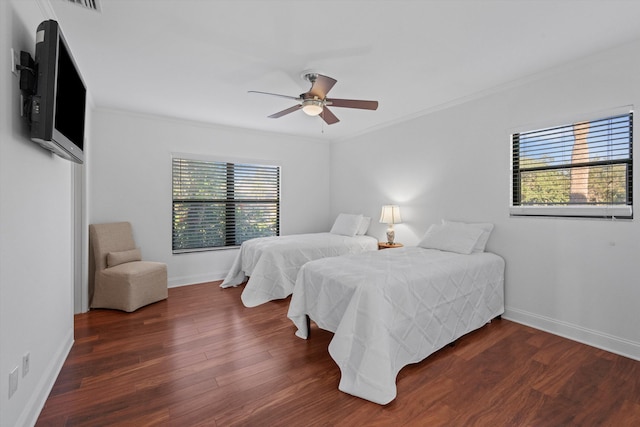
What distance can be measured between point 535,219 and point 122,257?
477cm

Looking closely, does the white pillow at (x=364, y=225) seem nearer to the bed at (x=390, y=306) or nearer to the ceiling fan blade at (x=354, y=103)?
the bed at (x=390, y=306)

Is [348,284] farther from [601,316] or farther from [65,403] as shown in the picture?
[601,316]

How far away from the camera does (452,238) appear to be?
11.0ft

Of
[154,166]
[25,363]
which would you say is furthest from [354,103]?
[154,166]

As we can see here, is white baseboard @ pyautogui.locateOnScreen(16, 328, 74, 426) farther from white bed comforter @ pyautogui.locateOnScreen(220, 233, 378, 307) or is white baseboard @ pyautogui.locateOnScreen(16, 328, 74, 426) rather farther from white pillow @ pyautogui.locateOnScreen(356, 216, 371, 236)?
white pillow @ pyautogui.locateOnScreen(356, 216, 371, 236)

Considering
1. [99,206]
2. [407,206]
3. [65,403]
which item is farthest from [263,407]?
[99,206]

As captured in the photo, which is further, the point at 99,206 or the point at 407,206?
the point at 407,206

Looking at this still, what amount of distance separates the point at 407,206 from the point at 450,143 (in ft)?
3.51

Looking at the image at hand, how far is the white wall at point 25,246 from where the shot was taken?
1371 mm

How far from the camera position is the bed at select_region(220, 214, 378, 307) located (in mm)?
3725

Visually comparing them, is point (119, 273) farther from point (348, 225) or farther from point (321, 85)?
point (348, 225)

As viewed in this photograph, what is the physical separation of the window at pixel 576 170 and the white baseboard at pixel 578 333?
1.04 m

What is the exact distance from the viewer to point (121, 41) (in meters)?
2.36

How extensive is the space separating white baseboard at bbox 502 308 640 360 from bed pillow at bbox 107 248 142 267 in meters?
4.55
